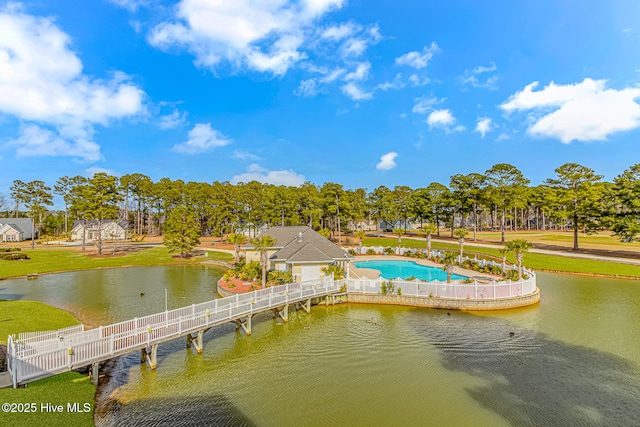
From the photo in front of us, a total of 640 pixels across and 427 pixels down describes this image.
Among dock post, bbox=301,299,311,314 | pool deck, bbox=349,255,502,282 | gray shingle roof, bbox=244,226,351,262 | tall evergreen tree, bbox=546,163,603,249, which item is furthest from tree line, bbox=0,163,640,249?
dock post, bbox=301,299,311,314

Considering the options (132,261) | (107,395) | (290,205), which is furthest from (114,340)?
(290,205)

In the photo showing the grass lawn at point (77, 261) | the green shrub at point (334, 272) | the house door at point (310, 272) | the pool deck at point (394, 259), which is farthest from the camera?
the grass lawn at point (77, 261)

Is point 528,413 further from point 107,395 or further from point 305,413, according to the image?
point 107,395

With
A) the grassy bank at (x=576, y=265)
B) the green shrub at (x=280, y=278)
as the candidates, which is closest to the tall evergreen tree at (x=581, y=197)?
the grassy bank at (x=576, y=265)

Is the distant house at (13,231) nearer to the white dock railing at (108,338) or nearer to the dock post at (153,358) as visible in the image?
the white dock railing at (108,338)

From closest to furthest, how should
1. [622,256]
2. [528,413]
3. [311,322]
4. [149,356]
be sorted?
1. [528,413]
2. [149,356]
3. [311,322]
4. [622,256]

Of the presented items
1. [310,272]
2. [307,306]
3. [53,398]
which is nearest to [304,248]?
[310,272]

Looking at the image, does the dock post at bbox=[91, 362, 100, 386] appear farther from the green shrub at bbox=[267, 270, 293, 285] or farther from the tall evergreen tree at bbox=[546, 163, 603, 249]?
the tall evergreen tree at bbox=[546, 163, 603, 249]
